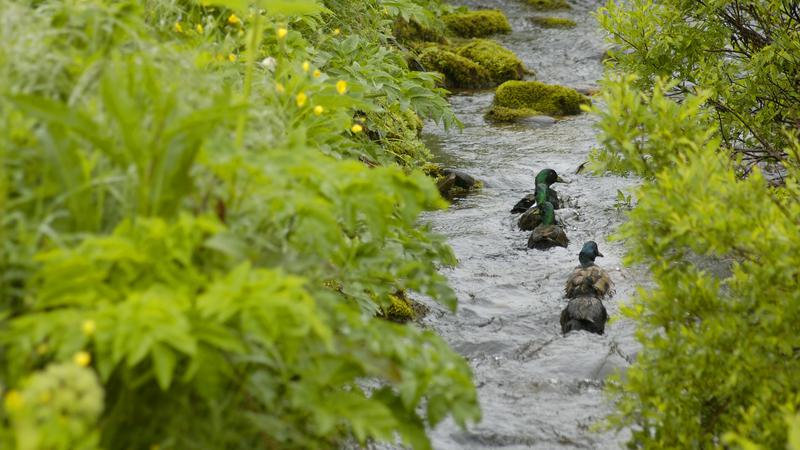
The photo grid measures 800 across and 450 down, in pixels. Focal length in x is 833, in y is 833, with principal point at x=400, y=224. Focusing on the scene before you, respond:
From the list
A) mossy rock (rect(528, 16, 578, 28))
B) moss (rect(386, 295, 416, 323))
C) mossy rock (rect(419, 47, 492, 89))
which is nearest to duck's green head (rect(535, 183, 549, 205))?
moss (rect(386, 295, 416, 323))

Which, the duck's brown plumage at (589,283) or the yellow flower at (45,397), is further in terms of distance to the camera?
the duck's brown plumage at (589,283)

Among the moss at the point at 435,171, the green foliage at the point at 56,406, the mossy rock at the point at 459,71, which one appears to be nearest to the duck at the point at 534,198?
the moss at the point at 435,171

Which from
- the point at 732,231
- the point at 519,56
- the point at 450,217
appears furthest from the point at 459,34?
the point at 732,231

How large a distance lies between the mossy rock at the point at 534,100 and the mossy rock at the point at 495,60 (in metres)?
1.41

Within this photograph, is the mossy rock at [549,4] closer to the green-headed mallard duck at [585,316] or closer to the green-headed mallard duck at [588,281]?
the green-headed mallard duck at [588,281]

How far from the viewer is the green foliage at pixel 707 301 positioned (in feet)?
9.33

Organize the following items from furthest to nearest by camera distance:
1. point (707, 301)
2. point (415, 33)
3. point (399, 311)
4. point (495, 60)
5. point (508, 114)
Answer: point (415, 33) → point (495, 60) → point (508, 114) → point (399, 311) → point (707, 301)

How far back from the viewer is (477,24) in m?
17.5

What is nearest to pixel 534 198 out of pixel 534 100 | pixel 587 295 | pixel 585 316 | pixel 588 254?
pixel 588 254

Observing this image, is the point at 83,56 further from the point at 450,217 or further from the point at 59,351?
the point at 450,217

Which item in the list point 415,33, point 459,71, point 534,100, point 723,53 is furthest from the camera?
point 415,33

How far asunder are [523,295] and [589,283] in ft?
1.74

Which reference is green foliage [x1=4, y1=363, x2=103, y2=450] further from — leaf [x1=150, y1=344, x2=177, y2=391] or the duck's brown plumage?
the duck's brown plumage

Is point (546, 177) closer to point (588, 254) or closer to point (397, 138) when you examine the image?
point (588, 254)
